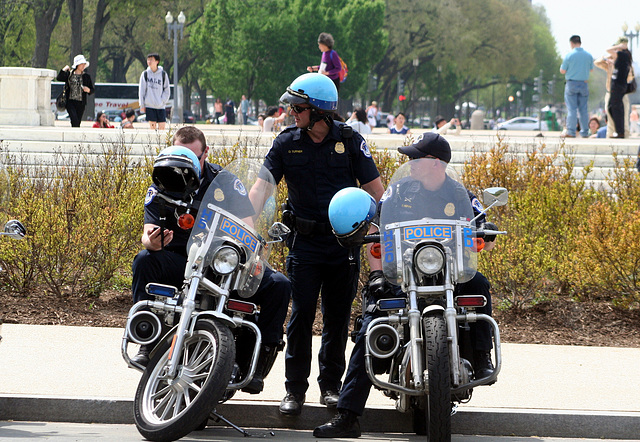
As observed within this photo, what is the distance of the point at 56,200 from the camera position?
28.9ft

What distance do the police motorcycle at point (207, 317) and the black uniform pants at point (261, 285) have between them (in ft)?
0.33

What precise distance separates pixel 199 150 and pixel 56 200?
146 inches

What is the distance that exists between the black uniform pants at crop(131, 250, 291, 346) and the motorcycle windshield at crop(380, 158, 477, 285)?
26.6 inches

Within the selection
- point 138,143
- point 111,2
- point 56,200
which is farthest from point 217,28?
point 56,200

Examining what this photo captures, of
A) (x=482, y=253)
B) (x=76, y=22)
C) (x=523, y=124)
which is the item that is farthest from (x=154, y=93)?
(x=523, y=124)

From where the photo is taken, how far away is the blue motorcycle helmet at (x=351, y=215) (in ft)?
16.1

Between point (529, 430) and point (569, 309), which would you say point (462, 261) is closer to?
point (529, 430)

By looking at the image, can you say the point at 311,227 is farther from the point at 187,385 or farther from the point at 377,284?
the point at 187,385

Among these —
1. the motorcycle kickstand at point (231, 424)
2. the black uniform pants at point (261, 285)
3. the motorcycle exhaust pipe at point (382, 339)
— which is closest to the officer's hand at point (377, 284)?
the motorcycle exhaust pipe at point (382, 339)

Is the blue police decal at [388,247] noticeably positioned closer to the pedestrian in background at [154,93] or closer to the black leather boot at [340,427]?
the black leather boot at [340,427]

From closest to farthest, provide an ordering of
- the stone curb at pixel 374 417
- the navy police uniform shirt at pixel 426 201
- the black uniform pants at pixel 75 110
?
the navy police uniform shirt at pixel 426 201, the stone curb at pixel 374 417, the black uniform pants at pixel 75 110

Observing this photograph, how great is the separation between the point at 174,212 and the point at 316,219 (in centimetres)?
82

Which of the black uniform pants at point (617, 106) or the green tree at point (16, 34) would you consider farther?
the green tree at point (16, 34)

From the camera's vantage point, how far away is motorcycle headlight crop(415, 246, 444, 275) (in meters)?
4.64
